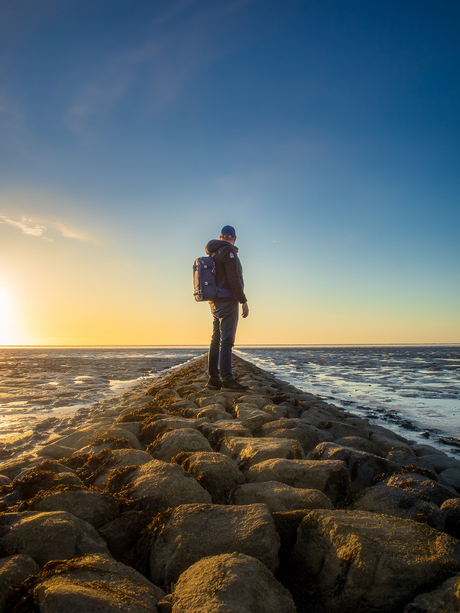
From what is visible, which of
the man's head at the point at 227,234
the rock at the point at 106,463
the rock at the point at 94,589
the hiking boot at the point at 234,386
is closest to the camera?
the rock at the point at 94,589

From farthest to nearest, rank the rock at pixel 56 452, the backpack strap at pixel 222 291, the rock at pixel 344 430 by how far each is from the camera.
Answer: the backpack strap at pixel 222 291 < the rock at pixel 344 430 < the rock at pixel 56 452

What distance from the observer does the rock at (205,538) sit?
158 cm

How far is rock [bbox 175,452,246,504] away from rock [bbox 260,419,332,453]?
931mm

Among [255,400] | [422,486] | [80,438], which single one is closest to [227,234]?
[255,400]

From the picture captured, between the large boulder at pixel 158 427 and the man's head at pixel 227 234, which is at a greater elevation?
the man's head at pixel 227 234

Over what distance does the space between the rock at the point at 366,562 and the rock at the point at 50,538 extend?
0.96 metres

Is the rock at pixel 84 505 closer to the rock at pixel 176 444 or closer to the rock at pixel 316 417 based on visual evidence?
the rock at pixel 176 444

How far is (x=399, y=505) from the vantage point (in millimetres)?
2008

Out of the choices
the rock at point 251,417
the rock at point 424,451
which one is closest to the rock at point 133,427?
the rock at point 251,417

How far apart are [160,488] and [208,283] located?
362cm

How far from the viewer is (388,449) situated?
361 centimetres

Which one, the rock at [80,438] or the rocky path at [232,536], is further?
the rock at [80,438]

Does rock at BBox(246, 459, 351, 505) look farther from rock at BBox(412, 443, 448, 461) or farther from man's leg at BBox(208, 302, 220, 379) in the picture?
man's leg at BBox(208, 302, 220, 379)

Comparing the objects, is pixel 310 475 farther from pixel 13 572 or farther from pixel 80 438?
pixel 80 438
